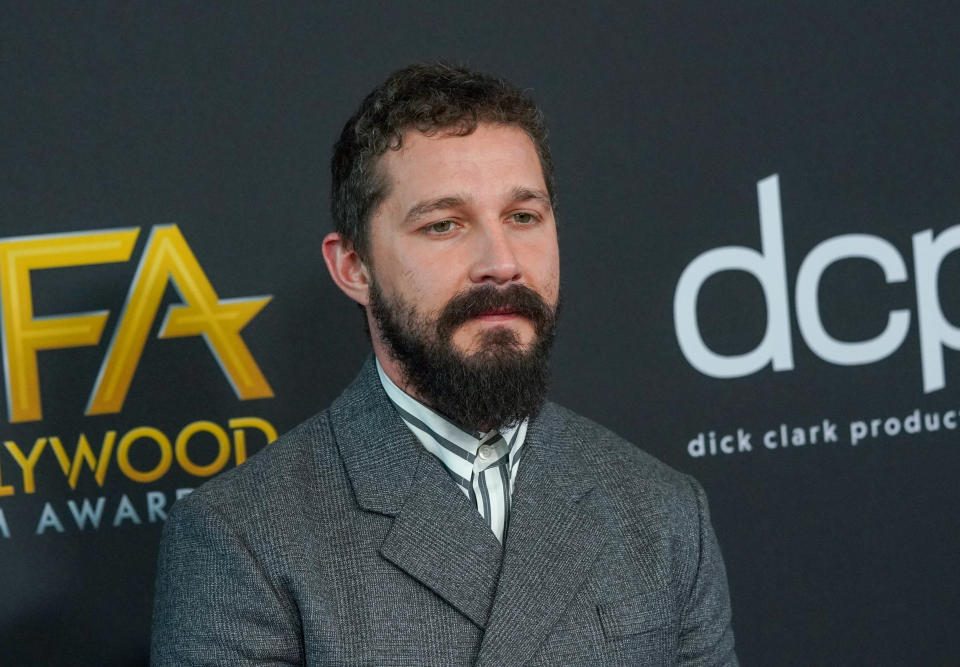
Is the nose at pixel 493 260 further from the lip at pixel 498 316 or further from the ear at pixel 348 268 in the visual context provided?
the ear at pixel 348 268

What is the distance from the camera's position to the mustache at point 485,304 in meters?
1.40

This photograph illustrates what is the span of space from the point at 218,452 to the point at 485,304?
75cm

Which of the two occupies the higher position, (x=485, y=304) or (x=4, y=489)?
(x=485, y=304)

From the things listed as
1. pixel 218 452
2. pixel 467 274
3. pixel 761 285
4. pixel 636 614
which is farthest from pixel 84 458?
pixel 761 285

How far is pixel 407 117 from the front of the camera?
1450 millimetres

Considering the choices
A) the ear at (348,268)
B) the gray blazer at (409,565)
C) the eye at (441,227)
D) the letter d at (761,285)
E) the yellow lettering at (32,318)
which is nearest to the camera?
the gray blazer at (409,565)

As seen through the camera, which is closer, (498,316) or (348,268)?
(498,316)

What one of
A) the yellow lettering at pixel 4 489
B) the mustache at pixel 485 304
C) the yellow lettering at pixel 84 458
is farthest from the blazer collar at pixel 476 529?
the yellow lettering at pixel 4 489

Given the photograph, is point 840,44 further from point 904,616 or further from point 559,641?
point 559,641

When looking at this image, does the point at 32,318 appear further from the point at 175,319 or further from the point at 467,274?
the point at 467,274

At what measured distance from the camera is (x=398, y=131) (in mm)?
1453

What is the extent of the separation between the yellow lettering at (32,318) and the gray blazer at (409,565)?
0.57 metres

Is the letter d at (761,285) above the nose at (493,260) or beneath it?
above

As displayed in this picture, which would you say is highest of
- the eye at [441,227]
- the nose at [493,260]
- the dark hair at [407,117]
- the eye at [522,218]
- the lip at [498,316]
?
the dark hair at [407,117]
